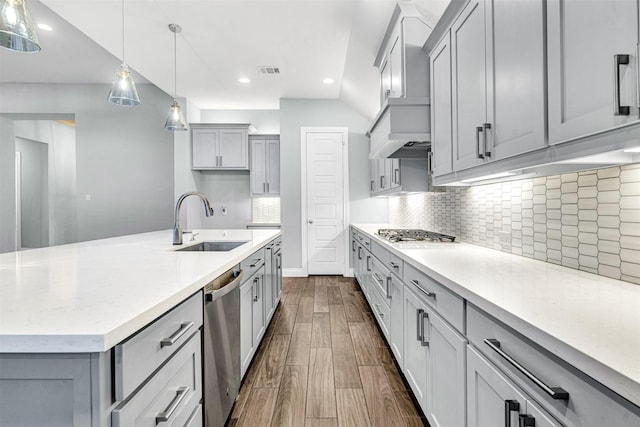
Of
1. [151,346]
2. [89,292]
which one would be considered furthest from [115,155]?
Answer: [151,346]

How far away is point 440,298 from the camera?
1.32 meters

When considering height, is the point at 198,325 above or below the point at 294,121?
below

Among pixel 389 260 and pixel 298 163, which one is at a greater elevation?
pixel 298 163

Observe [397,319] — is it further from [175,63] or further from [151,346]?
[175,63]

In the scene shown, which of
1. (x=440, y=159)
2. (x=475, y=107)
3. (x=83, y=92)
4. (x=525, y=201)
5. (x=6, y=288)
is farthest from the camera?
(x=83, y=92)

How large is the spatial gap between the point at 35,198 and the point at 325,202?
6.85m

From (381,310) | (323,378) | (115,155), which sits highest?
(115,155)

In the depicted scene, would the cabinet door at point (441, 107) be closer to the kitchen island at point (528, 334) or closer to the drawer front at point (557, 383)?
the kitchen island at point (528, 334)

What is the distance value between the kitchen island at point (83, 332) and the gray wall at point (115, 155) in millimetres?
4670

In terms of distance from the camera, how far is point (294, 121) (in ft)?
16.7

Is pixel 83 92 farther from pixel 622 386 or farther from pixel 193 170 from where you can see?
pixel 622 386

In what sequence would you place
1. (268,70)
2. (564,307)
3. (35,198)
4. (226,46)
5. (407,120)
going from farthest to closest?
(35,198), (268,70), (226,46), (407,120), (564,307)

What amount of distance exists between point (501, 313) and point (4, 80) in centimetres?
764

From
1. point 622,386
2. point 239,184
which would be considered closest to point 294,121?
point 239,184
